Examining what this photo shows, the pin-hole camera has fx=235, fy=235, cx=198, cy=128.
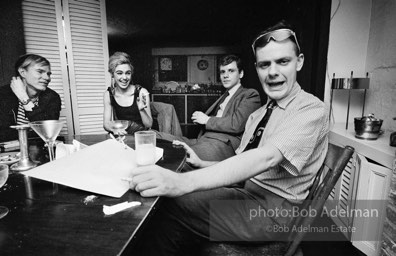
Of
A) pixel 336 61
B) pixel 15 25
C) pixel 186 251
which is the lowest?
pixel 186 251

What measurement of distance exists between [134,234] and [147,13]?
17.7 ft

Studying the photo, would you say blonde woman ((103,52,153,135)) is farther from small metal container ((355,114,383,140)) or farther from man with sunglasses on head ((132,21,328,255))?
small metal container ((355,114,383,140))

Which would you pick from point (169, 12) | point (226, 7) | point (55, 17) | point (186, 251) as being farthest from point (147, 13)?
point (186, 251)

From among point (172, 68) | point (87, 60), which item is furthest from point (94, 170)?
point (172, 68)

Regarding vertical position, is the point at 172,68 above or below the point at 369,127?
above

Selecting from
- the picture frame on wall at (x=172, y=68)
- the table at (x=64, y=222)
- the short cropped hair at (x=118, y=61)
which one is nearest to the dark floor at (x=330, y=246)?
the table at (x=64, y=222)

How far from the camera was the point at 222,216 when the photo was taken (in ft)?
3.11

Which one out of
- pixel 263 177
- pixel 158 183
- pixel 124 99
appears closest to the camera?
pixel 158 183

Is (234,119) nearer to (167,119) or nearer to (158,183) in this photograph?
(167,119)

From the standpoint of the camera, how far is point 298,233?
0.75m

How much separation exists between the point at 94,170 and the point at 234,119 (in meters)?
1.58

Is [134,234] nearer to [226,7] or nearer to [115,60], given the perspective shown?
[115,60]

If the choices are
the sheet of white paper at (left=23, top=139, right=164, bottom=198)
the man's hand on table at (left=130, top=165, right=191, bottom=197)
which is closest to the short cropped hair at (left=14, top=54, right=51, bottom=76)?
the sheet of white paper at (left=23, top=139, right=164, bottom=198)

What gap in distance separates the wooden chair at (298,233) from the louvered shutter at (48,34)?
3015 millimetres
